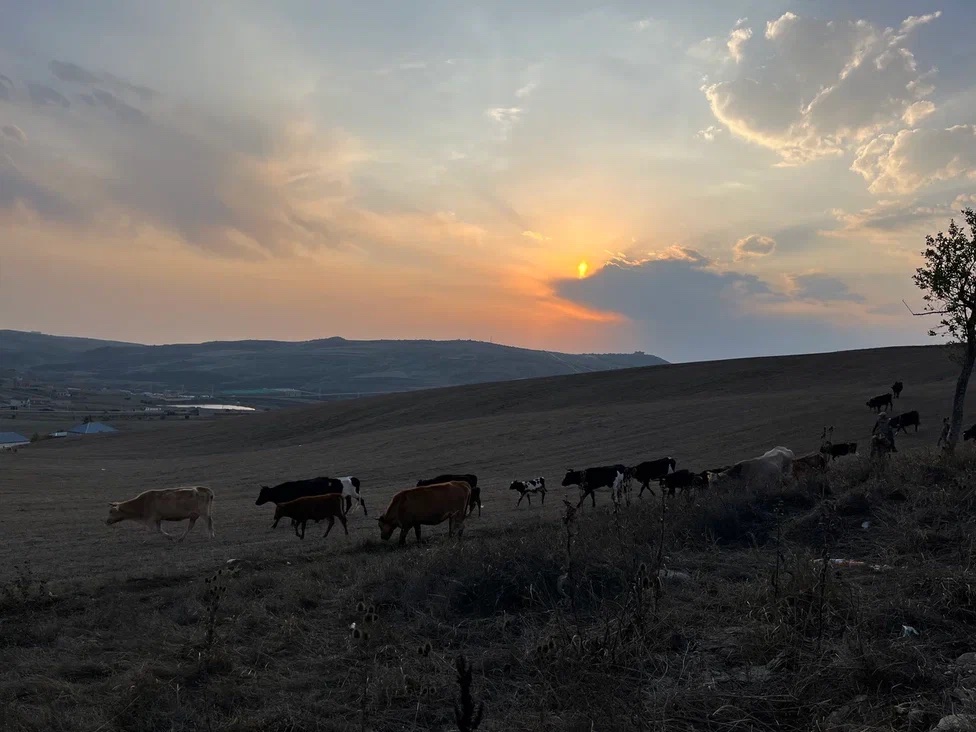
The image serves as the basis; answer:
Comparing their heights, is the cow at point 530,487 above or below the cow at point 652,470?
below

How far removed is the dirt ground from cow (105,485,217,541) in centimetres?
50

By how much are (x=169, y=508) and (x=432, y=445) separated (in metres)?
25.5

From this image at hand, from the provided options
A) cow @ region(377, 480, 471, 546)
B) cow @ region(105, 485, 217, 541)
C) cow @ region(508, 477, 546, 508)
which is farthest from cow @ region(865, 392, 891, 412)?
cow @ region(105, 485, 217, 541)

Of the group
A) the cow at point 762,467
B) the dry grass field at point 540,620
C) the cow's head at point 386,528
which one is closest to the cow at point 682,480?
the cow at point 762,467

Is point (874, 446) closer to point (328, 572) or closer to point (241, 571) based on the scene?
point (328, 572)

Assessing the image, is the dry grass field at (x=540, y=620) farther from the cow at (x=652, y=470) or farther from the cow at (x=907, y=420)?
the cow at (x=907, y=420)

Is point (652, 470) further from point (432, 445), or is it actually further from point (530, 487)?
point (432, 445)

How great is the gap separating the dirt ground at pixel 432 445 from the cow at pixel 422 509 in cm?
91

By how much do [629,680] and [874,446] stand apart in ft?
35.7

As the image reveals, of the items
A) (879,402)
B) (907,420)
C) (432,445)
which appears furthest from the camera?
(432,445)

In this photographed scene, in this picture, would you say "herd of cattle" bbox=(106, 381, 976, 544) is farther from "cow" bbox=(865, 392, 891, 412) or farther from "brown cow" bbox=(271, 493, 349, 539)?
"cow" bbox=(865, 392, 891, 412)

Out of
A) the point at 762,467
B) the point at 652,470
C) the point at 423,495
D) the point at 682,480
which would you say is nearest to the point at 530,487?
the point at 652,470

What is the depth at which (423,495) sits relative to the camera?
544 inches

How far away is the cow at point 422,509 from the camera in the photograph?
Answer: 1363cm
